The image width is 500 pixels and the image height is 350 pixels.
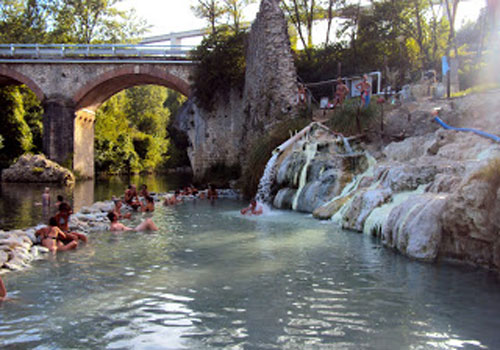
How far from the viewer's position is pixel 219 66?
22062 mm

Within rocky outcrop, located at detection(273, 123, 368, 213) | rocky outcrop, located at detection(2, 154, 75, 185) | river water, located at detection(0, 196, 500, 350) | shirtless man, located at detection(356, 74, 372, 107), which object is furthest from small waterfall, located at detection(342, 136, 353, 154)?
rocky outcrop, located at detection(2, 154, 75, 185)

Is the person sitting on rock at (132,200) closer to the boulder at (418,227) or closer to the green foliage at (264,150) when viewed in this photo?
the green foliage at (264,150)

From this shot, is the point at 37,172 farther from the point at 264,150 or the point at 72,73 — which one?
the point at 264,150

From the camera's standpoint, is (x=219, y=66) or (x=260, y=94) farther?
(x=219, y=66)

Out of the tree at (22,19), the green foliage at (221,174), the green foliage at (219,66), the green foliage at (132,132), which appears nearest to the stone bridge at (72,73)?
the green foliage at (219,66)

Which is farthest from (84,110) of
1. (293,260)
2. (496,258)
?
(496,258)

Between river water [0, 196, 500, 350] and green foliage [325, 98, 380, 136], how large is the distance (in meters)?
6.87

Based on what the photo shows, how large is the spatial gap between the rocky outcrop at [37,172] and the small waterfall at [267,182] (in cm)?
1221

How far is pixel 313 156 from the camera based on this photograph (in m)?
12.7

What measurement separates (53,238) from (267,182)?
717 cm

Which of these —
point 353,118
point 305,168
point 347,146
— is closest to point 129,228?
point 305,168

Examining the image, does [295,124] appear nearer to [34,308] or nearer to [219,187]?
[219,187]

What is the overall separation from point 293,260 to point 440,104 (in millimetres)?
8097

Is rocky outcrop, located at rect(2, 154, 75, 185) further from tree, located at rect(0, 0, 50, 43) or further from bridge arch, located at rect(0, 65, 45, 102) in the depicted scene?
tree, located at rect(0, 0, 50, 43)
